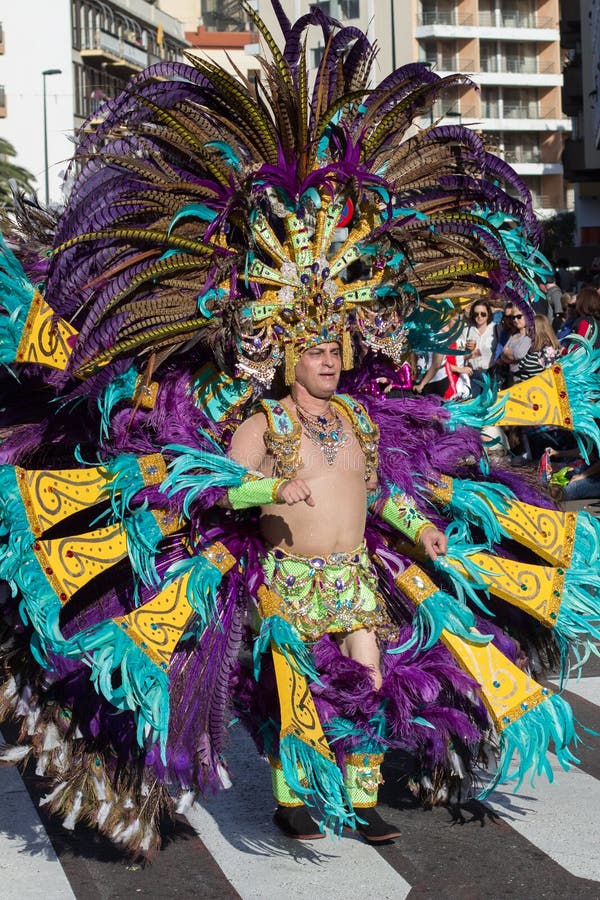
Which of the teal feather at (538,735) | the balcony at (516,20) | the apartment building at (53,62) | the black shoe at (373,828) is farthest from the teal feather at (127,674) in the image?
the balcony at (516,20)

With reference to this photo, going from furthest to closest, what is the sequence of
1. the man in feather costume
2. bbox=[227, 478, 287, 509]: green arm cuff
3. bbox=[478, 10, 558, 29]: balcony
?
bbox=[478, 10, 558, 29]: balcony
the man in feather costume
bbox=[227, 478, 287, 509]: green arm cuff

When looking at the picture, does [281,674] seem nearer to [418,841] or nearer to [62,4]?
[418,841]

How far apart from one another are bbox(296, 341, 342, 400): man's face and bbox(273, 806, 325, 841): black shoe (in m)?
1.35

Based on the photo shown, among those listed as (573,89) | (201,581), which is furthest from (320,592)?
(573,89)

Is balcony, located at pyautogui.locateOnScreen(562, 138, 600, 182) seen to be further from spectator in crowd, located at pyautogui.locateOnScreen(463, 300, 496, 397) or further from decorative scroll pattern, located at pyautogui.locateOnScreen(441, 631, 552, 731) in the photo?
decorative scroll pattern, located at pyautogui.locateOnScreen(441, 631, 552, 731)

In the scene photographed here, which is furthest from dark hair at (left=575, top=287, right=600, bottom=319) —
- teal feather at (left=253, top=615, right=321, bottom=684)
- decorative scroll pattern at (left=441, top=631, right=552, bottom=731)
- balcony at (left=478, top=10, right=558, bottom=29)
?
balcony at (left=478, top=10, right=558, bottom=29)

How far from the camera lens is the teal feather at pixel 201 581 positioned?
4328 millimetres

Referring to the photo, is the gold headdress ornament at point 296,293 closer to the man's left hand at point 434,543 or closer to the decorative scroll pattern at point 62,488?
the decorative scroll pattern at point 62,488

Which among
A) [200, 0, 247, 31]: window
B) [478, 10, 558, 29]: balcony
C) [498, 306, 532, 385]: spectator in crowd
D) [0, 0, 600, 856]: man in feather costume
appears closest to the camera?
[0, 0, 600, 856]: man in feather costume

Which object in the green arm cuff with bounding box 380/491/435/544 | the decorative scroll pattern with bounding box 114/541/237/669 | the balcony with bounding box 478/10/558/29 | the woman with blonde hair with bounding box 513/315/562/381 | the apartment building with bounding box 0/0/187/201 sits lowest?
the decorative scroll pattern with bounding box 114/541/237/669

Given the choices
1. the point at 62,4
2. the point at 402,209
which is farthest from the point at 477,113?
the point at 402,209

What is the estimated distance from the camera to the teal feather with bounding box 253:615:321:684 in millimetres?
4320

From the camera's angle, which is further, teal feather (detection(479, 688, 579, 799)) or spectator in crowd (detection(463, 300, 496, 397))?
spectator in crowd (detection(463, 300, 496, 397))

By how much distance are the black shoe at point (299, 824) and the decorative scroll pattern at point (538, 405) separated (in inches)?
60.3
